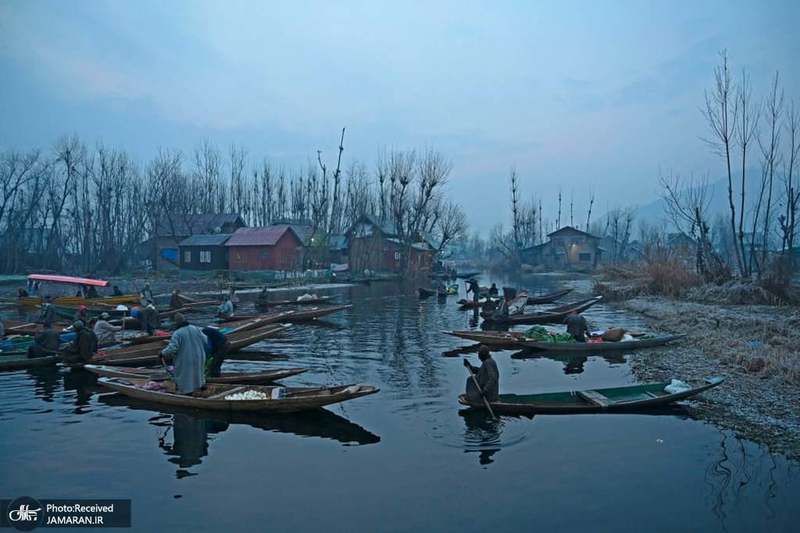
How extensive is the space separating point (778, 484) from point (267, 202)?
78.5 meters

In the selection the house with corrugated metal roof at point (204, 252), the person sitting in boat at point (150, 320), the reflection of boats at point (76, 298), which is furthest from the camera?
the house with corrugated metal roof at point (204, 252)

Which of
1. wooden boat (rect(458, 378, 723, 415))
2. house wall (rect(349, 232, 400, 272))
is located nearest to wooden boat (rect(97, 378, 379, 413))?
wooden boat (rect(458, 378, 723, 415))

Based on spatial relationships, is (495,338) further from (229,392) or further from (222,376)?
(229,392)

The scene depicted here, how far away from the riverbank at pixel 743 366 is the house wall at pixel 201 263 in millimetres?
43143

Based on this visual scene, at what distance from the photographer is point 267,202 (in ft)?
267

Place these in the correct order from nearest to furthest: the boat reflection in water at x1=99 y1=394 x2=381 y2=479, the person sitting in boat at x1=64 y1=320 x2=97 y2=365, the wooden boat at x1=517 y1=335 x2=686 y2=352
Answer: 1. the boat reflection in water at x1=99 y1=394 x2=381 y2=479
2. the person sitting in boat at x1=64 y1=320 x2=97 y2=365
3. the wooden boat at x1=517 y1=335 x2=686 y2=352

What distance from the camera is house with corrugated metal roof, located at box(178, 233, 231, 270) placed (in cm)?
5606

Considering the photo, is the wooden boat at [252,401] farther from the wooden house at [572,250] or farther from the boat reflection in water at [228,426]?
the wooden house at [572,250]

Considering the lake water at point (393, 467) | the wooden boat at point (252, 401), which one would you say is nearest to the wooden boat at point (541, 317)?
the lake water at point (393, 467)

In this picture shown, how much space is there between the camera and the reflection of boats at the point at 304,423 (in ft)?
32.8

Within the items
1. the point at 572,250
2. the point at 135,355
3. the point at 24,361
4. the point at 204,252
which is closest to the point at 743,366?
the point at 135,355

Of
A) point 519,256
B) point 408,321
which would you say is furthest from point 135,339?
point 519,256

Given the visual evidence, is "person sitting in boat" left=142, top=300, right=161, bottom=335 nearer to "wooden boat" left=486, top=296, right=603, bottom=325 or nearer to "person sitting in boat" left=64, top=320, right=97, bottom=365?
"person sitting in boat" left=64, top=320, right=97, bottom=365

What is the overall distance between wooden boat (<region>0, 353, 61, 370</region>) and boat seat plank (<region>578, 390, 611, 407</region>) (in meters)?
12.9
